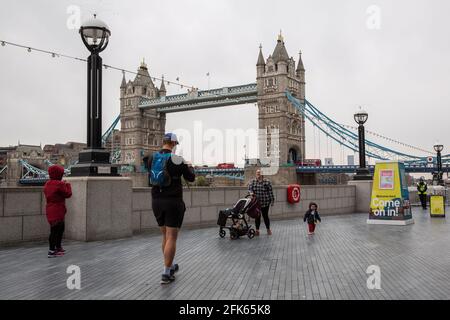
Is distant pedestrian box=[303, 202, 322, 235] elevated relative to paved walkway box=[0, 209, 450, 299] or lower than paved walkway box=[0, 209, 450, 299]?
elevated

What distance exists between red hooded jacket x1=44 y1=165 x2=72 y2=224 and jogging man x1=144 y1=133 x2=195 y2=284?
261 centimetres

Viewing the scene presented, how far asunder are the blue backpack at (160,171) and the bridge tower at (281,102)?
71.7 m

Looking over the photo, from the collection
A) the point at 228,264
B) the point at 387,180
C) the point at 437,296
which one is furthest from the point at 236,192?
the point at 437,296

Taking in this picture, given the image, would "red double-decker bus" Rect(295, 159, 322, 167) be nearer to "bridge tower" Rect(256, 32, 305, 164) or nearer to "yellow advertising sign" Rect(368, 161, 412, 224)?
"bridge tower" Rect(256, 32, 305, 164)

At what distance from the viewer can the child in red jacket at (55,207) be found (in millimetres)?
6930

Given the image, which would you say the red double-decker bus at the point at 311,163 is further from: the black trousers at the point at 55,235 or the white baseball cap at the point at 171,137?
the white baseball cap at the point at 171,137

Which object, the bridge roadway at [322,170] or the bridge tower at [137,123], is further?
the bridge tower at [137,123]

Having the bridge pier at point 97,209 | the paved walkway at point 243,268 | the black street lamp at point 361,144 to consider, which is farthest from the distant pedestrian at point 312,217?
the black street lamp at point 361,144

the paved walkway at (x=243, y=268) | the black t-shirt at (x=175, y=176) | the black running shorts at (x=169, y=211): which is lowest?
the paved walkway at (x=243, y=268)

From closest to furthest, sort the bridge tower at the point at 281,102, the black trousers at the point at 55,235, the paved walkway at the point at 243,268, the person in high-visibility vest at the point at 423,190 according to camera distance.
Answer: the paved walkway at the point at 243,268
the black trousers at the point at 55,235
the person in high-visibility vest at the point at 423,190
the bridge tower at the point at 281,102

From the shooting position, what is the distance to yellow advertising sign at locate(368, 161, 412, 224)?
40.1ft

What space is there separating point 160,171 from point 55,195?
2871mm

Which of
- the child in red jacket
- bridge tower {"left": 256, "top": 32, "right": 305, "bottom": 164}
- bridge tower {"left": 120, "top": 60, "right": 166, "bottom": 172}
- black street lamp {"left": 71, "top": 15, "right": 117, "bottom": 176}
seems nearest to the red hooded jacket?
the child in red jacket

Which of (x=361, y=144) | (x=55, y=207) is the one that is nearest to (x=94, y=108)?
(x=55, y=207)
